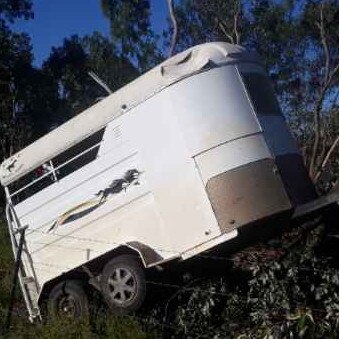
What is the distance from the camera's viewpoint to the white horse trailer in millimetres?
6926

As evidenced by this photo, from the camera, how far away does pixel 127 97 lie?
294 inches

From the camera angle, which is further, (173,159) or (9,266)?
(9,266)

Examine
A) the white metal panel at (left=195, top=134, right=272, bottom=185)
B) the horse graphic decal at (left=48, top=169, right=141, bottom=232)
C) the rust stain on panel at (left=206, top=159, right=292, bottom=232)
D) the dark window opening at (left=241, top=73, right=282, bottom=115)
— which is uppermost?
the dark window opening at (left=241, top=73, right=282, bottom=115)

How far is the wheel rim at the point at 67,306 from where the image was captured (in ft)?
26.3

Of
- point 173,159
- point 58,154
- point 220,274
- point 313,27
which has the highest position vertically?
point 313,27

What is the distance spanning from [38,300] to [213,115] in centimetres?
332

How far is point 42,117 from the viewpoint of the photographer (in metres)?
22.7

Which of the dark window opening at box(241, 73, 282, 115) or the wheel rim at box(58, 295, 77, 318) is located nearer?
the dark window opening at box(241, 73, 282, 115)

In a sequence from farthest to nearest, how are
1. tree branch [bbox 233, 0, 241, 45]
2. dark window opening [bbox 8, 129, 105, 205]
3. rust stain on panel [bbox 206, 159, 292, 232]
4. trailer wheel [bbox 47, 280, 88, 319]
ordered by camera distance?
1. tree branch [bbox 233, 0, 241, 45]
2. trailer wheel [bbox 47, 280, 88, 319]
3. dark window opening [bbox 8, 129, 105, 205]
4. rust stain on panel [bbox 206, 159, 292, 232]

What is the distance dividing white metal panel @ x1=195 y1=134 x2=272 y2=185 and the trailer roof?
35.5 inches

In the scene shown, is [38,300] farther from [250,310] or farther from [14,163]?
[250,310]

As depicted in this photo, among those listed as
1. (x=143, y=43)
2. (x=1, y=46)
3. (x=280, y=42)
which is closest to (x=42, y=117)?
(x=1, y=46)

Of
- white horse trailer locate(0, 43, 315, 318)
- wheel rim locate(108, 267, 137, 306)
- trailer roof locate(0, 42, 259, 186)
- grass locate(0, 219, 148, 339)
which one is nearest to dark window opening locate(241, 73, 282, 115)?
white horse trailer locate(0, 43, 315, 318)

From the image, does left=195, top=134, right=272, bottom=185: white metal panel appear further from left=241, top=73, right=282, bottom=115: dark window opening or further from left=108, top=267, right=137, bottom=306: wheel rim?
left=108, top=267, right=137, bottom=306: wheel rim
